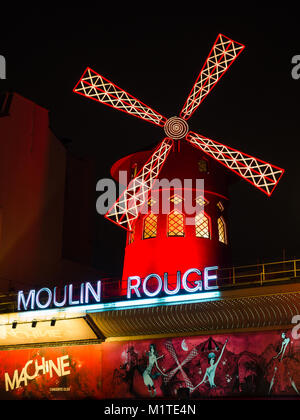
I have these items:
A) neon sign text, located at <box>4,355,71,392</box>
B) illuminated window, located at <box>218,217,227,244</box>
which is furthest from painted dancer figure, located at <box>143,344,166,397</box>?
illuminated window, located at <box>218,217,227,244</box>

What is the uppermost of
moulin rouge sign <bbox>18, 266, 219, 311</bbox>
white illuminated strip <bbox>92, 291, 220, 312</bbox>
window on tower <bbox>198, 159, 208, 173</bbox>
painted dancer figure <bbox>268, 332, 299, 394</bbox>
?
window on tower <bbox>198, 159, 208, 173</bbox>

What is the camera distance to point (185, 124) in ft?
52.6

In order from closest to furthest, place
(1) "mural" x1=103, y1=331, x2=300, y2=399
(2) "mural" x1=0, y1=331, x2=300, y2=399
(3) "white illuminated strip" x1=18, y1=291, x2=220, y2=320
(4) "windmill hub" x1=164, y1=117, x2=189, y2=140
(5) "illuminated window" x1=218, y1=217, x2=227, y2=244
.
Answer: (1) "mural" x1=103, y1=331, x2=300, y2=399
(2) "mural" x1=0, y1=331, x2=300, y2=399
(3) "white illuminated strip" x1=18, y1=291, x2=220, y2=320
(4) "windmill hub" x1=164, y1=117, x2=189, y2=140
(5) "illuminated window" x1=218, y1=217, x2=227, y2=244

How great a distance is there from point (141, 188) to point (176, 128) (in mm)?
1875

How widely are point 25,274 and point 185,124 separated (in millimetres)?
7619

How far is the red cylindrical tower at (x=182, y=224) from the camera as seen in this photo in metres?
15.8

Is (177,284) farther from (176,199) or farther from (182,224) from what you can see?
(176,199)

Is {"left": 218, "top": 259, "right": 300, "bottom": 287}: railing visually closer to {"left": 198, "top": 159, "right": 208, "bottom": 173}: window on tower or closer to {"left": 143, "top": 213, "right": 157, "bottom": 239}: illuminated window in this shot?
{"left": 143, "top": 213, "right": 157, "bottom": 239}: illuminated window

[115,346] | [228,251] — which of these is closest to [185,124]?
[228,251]

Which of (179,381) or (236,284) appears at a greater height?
(236,284)

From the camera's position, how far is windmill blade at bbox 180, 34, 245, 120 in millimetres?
16234

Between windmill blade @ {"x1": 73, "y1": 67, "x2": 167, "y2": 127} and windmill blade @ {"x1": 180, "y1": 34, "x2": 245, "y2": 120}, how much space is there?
0.84 metres

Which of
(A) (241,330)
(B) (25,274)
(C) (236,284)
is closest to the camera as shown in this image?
(C) (236,284)
